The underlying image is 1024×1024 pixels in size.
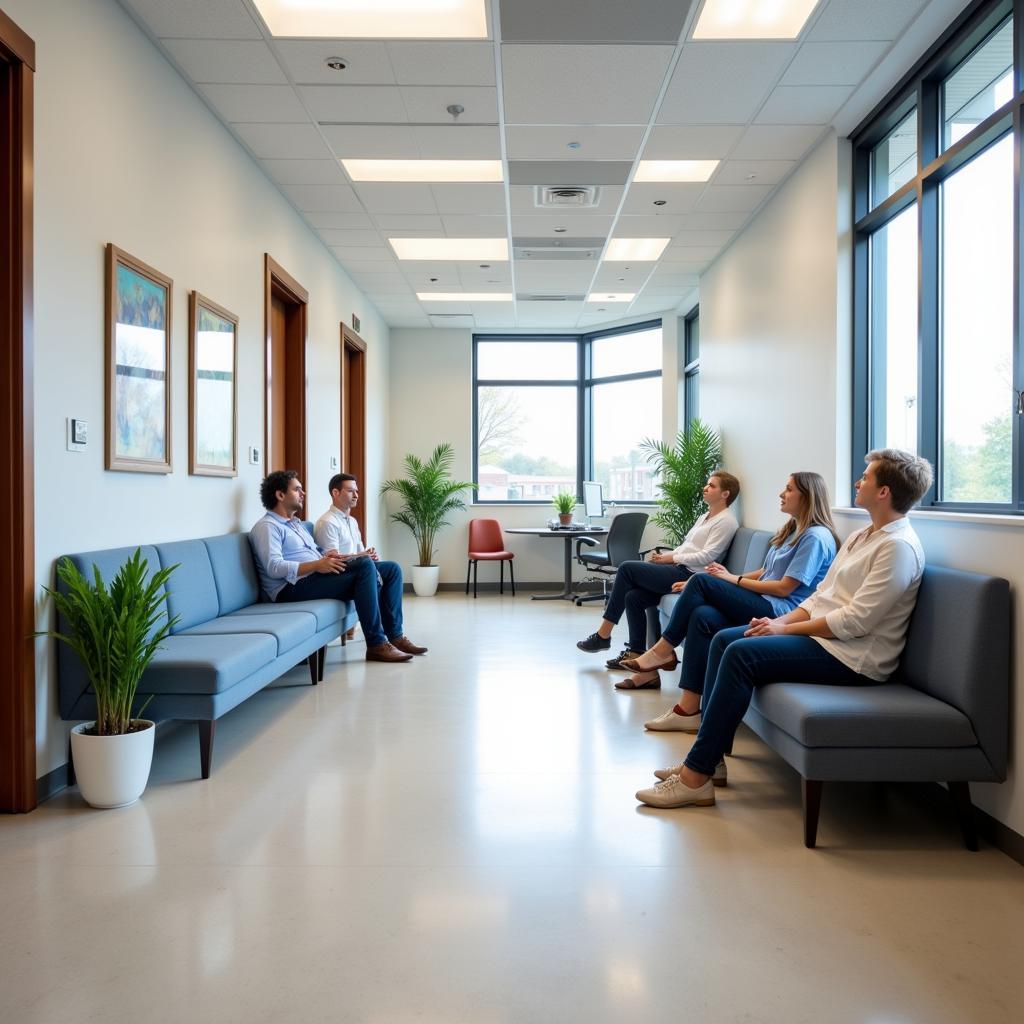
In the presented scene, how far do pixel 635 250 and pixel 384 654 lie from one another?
4.00m

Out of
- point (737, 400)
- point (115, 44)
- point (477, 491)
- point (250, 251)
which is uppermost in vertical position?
point (115, 44)

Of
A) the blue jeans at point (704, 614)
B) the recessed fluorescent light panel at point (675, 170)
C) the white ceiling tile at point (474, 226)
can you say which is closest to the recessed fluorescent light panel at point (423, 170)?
the white ceiling tile at point (474, 226)

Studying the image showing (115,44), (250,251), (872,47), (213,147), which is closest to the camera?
(115,44)

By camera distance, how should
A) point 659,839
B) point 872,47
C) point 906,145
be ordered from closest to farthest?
point 659,839 < point 872,47 < point 906,145

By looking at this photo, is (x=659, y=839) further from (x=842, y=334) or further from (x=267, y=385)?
(x=267, y=385)

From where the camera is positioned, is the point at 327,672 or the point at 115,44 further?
the point at 327,672

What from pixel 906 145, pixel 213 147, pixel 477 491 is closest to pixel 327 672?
pixel 213 147

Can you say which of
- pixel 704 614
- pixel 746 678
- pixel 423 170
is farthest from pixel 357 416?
pixel 746 678

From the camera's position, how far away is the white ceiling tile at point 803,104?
4.23 metres

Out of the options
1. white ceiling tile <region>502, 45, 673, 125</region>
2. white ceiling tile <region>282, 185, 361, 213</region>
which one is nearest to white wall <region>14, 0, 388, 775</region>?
white ceiling tile <region>282, 185, 361, 213</region>

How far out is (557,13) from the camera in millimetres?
3572

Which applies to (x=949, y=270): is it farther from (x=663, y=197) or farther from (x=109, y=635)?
(x=109, y=635)

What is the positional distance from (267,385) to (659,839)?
3.94 m

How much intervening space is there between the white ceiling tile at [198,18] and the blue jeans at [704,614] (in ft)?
10.6
